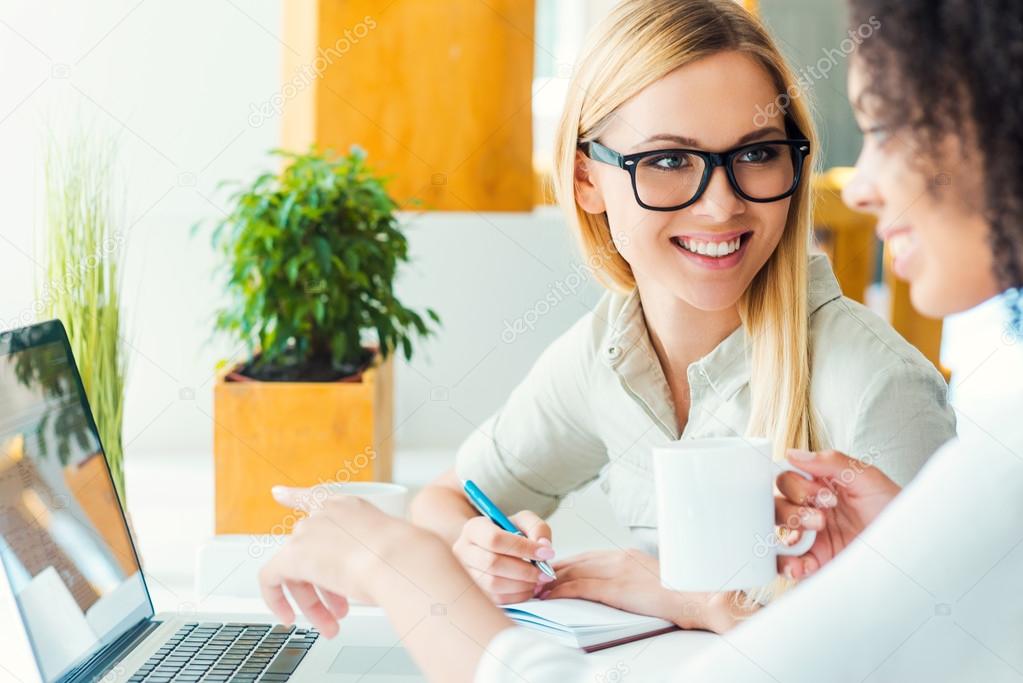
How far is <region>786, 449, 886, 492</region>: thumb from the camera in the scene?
3.09ft

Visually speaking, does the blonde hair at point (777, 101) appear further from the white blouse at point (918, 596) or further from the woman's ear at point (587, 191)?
the white blouse at point (918, 596)

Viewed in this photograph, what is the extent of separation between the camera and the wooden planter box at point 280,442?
146 centimetres

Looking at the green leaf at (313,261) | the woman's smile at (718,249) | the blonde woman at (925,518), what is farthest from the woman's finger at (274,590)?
the green leaf at (313,261)

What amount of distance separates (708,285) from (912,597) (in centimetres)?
62

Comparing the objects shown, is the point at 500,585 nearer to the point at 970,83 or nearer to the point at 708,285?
the point at 708,285

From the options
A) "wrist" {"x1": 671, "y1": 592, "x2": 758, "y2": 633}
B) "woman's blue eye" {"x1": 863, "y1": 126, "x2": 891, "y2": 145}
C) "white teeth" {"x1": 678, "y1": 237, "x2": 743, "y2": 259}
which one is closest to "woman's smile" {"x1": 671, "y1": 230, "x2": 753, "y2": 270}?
"white teeth" {"x1": 678, "y1": 237, "x2": 743, "y2": 259}

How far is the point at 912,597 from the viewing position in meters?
0.65

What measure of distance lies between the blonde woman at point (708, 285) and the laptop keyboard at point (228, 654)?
18cm

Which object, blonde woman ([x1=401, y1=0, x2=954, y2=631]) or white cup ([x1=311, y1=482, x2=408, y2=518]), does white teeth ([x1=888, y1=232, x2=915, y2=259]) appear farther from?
white cup ([x1=311, y1=482, x2=408, y2=518])

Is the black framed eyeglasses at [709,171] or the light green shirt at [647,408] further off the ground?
the black framed eyeglasses at [709,171]

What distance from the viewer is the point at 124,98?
2678 mm

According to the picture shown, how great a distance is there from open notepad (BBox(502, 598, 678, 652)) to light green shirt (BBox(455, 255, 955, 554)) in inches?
6.9

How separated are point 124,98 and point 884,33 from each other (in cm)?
231

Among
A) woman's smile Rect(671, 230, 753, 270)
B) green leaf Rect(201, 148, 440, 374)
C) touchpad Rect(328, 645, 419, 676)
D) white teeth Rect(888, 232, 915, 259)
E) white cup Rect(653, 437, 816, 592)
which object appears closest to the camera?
white teeth Rect(888, 232, 915, 259)
